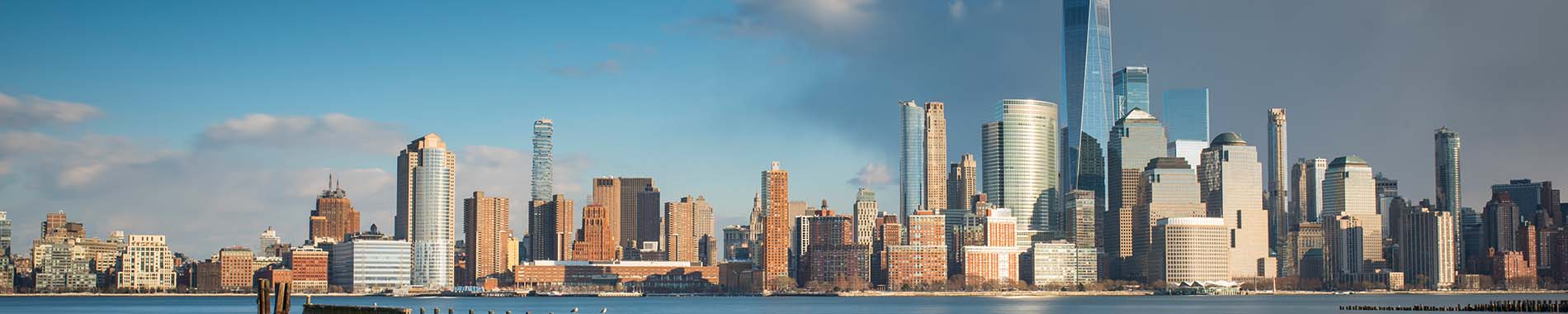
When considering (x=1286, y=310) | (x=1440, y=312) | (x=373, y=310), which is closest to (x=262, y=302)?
(x=373, y=310)

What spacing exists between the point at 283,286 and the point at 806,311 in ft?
386

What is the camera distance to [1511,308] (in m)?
156

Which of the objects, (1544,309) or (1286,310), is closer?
(1544,309)

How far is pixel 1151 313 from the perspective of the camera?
A: 189m

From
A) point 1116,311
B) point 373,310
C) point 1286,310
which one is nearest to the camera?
point 373,310

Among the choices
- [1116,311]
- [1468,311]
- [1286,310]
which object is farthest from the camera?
[1116,311]

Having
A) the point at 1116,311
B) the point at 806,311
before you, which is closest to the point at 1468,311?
the point at 1116,311

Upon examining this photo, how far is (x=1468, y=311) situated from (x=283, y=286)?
105690mm

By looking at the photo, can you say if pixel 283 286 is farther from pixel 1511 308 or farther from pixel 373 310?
pixel 1511 308

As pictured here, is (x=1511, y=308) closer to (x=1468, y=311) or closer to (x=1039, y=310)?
(x=1468, y=311)

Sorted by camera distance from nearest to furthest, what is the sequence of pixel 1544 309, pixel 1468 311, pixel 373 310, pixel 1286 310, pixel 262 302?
pixel 262 302, pixel 373 310, pixel 1544 309, pixel 1468 311, pixel 1286 310

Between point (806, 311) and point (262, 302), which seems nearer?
point (262, 302)

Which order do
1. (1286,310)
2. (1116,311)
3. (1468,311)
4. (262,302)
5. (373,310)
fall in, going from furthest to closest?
(1116,311)
(1286,310)
(1468,311)
(373,310)
(262,302)

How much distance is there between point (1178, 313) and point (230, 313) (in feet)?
302
